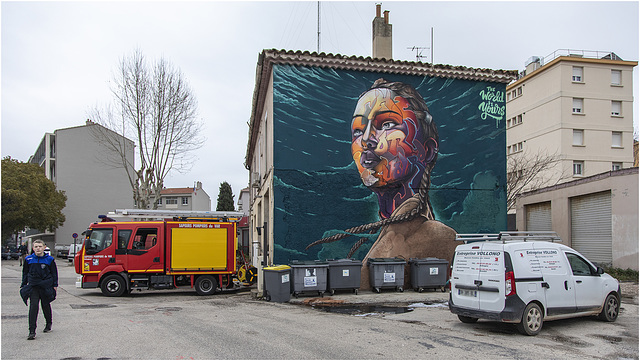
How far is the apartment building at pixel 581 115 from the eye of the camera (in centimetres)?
3462

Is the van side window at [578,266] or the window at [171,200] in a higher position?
the window at [171,200]

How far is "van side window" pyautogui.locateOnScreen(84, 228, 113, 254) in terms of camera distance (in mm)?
14812

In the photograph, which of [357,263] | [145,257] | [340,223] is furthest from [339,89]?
[145,257]

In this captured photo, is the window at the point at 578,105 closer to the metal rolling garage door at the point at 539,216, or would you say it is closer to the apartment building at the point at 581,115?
the apartment building at the point at 581,115

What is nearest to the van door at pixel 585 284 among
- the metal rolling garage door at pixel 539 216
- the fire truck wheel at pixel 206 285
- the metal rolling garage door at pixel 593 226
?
the fire truck wheel at pixel 206 285

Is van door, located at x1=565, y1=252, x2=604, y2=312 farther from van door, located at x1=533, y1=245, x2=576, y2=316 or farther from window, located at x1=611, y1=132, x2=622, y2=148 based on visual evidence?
window, located at x1=611, y1=132, x2=622, y2=148

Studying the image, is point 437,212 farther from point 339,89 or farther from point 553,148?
point 553,148

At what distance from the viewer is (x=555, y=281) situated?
332 inches

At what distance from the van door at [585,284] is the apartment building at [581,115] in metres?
26.5

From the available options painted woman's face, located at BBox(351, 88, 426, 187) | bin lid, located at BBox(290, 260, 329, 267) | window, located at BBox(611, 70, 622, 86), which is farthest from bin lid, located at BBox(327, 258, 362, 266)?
window, located at BBox(611, 70, 622, 86)

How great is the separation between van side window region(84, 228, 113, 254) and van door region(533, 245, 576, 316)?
12615 millimetres

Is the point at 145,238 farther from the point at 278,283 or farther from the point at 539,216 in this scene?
the point at 539,216

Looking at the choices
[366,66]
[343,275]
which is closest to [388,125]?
[366,66]

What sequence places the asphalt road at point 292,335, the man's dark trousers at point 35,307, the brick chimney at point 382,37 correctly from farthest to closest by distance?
the brick chimney at point 382,37 → the man's dark trousers at point 35,307 → the asphalt road at point 292,335
